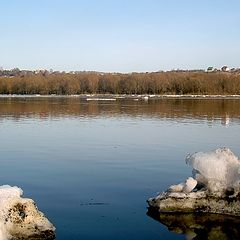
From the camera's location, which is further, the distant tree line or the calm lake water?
the distant tree line

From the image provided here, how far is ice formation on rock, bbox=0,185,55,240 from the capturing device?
1006 centimetres

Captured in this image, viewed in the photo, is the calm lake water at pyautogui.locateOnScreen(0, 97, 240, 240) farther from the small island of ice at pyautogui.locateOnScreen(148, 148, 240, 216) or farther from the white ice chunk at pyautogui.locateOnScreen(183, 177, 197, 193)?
the white ice chunk at pyautogui.locateOnScreen(183, 177, 197, 193)

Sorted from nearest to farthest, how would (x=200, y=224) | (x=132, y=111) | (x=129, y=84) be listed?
1. (x=200, y=224)
2. (x=132, y=111)
3. (x=129, y=84)

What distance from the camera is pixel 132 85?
14362 cm

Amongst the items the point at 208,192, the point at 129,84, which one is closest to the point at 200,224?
the point at 208,192

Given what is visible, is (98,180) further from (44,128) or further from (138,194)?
(44,128)

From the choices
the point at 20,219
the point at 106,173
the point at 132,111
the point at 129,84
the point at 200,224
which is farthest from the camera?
the point at 129,84

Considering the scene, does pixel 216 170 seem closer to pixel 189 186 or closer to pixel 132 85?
pixel 189 186

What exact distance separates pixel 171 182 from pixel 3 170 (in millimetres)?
6256

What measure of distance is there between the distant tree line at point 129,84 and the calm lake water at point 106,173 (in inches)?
4057

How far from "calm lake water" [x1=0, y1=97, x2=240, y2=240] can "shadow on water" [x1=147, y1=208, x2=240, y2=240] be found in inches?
0.9

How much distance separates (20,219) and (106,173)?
7079 millimetres

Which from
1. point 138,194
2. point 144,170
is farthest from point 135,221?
point 144,170

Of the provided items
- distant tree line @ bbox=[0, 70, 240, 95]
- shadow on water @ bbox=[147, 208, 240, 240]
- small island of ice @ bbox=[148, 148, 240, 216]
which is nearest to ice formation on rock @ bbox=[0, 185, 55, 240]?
shadow on water @ bbox=[147, 208, 240, 240]
